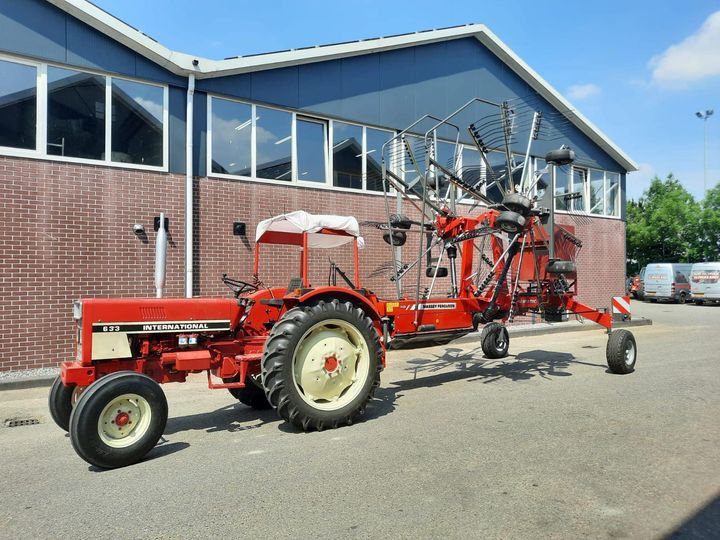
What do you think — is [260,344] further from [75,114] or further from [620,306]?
[620,306]

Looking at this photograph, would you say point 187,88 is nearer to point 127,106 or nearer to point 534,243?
point 127,106

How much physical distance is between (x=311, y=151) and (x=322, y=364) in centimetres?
731

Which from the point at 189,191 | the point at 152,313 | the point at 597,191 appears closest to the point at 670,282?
the point at 597,191

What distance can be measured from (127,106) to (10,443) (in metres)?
6.40

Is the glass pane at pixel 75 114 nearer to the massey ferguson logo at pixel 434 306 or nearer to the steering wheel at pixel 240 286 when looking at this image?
the steering wheel at pixel 240 286

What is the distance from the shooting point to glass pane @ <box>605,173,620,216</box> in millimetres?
18312

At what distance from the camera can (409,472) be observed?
4148mm

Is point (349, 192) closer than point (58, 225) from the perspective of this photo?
No

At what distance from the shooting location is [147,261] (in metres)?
9.55

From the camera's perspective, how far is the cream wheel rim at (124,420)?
439 centimetres

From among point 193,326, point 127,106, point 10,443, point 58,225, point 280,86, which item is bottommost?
point 10,443

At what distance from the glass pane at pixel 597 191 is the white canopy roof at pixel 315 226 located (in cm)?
1366

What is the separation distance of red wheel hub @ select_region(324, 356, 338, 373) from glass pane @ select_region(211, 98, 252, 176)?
6.22 m

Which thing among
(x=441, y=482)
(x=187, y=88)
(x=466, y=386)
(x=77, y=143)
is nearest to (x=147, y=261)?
(x=77, y=143)
